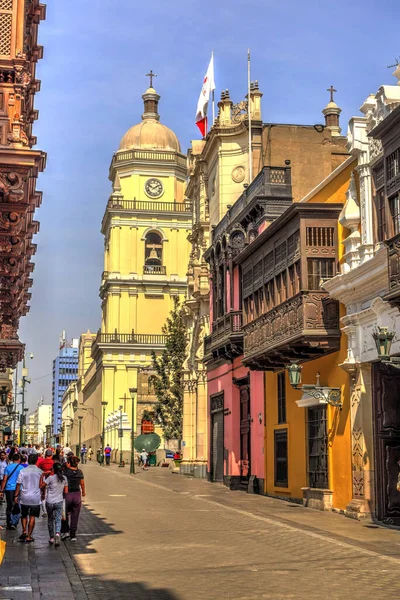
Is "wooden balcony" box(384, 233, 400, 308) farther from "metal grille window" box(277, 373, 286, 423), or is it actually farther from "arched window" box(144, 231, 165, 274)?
"arched window" box(144, 231, 165, 274)

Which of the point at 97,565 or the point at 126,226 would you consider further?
the point at 126,226

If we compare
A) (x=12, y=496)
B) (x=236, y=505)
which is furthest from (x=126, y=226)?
(x=12, y=496)

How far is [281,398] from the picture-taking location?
29859 mm

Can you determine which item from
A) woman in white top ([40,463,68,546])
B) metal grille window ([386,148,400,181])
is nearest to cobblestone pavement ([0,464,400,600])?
woman in white top ([40,463,68,546])

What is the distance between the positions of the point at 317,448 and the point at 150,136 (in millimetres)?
65181

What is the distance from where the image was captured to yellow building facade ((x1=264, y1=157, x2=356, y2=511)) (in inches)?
923

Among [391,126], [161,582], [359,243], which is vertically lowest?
[161,582]

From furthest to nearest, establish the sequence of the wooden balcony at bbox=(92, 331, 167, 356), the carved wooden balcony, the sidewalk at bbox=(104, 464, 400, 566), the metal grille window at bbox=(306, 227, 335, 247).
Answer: the wooden balcony at bbox=(92, 331, 167, 356), the metal grille window at bbox=(306, 227, 335, 247), the carved wooden balcony, the sidewalk at bbox=(104, 464, 400, 566)

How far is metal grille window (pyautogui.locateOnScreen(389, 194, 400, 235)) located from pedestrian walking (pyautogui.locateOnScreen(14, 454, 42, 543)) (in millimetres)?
9104

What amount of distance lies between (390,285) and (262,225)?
48.4 ft

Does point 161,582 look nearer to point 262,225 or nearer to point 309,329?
point 309,329

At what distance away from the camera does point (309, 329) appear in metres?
23.8

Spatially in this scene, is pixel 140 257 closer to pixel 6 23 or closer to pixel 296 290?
pixel 296 290

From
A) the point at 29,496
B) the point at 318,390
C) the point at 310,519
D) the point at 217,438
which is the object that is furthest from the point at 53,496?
the point at 217,438
